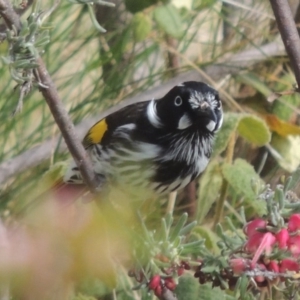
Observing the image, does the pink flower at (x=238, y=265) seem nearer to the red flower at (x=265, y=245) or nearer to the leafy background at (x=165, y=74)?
the red flower at (x=265, y=245)

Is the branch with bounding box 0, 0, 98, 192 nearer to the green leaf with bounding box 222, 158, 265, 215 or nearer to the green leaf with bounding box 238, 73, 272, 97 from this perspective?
the green leaf with bounding box 222, 158, 265, 215

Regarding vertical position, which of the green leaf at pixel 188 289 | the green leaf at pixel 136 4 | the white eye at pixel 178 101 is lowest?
the green leaf at pixel 188 289

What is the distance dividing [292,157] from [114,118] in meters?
0.38

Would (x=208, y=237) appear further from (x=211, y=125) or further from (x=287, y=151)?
(x=287, y=151)

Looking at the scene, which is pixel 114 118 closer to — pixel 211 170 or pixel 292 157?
pixel 211 170

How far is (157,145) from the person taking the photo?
0.96 meters

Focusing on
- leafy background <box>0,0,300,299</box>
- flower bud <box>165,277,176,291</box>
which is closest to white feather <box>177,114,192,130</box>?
leafy background <box>0,0,300,299</box>

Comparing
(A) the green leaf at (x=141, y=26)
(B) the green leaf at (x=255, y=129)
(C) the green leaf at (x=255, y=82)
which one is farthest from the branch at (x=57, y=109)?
(C) the green leaf at (x=255, y=82)

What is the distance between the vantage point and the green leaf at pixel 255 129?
3.26ft

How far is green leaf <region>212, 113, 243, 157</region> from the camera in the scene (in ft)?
3.25

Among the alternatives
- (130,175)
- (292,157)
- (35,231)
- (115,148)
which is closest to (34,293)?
(35,231)

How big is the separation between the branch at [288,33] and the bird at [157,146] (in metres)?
0.33

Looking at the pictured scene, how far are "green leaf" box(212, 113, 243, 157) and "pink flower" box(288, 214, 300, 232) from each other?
0.55m

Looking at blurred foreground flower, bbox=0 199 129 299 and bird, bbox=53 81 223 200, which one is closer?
blurred foreground flower, bbox=0 199 129 299
